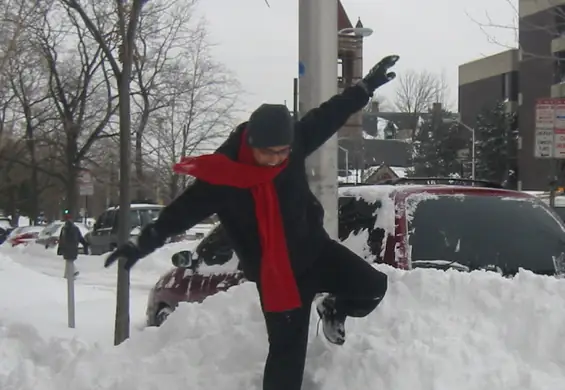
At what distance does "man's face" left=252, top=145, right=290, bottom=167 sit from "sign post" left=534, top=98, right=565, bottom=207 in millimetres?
7749

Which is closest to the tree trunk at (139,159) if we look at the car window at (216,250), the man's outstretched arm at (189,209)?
the car window at (216,250)

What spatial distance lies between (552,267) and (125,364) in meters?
2.85

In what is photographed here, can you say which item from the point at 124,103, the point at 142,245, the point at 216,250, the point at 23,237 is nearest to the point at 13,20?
the point at 124,103

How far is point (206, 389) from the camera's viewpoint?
161 inches

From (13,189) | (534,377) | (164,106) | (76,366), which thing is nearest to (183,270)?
(76,366)

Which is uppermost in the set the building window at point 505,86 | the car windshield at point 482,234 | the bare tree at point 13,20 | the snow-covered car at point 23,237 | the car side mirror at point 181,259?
the building window at point 505,86

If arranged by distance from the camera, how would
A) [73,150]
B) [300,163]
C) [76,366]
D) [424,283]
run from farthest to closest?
1. [73,150]
2. [76,366]
3. [424,283]
4. [300,163]

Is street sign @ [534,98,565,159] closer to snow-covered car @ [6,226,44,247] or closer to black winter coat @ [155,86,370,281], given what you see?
black winter coat @ [155,86,370,281]

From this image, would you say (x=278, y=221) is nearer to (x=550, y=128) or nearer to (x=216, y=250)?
(x=216, y=250)

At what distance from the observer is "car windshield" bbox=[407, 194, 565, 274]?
5070 mm

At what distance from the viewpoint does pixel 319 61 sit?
5.31 metres

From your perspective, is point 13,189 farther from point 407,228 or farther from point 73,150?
point 407,228

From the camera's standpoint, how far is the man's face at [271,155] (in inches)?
133

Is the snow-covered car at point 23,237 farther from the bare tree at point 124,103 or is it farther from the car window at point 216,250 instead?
the car window at point 216,250
